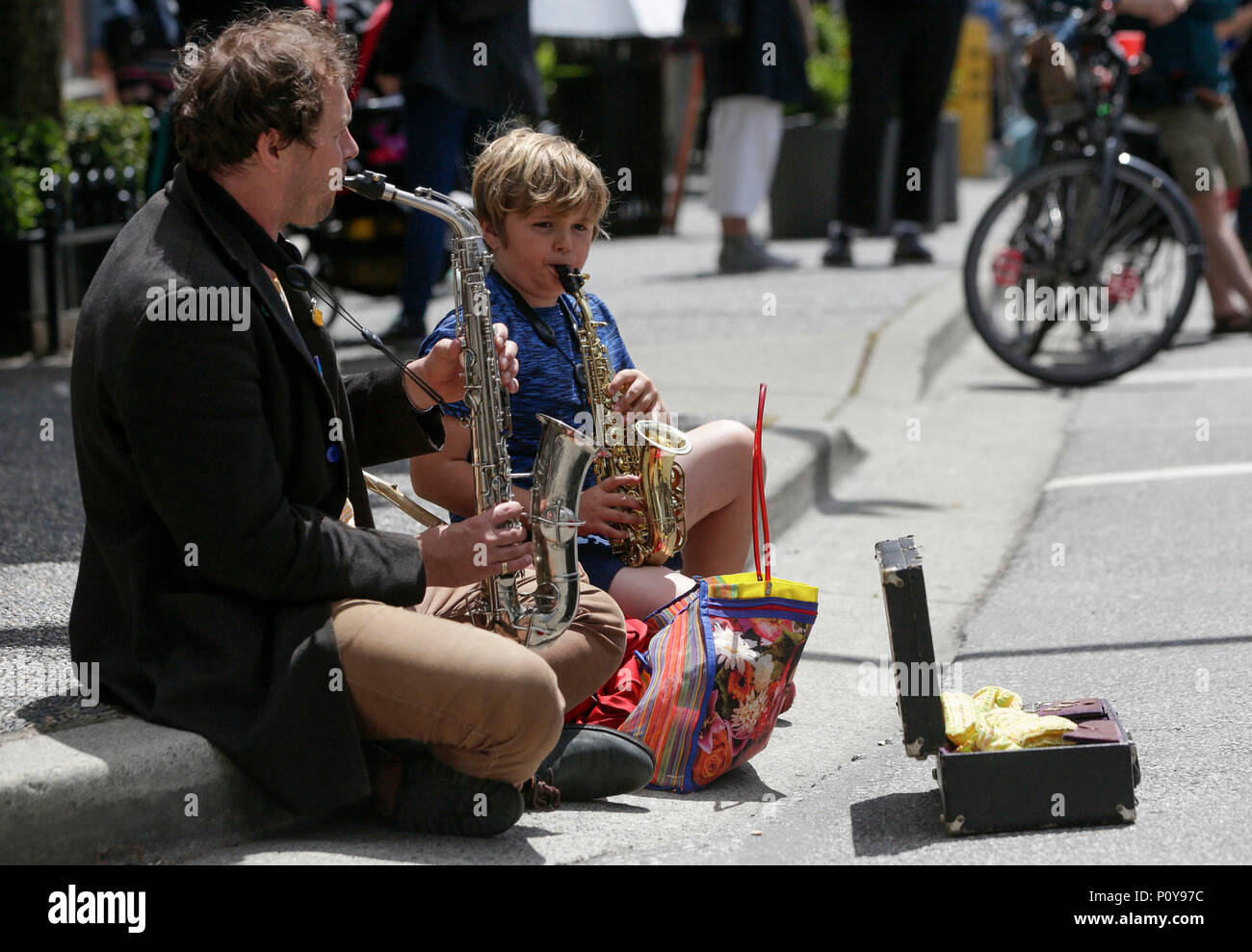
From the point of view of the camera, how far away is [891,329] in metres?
7.68

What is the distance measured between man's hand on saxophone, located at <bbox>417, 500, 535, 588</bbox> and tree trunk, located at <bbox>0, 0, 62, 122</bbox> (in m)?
5.17

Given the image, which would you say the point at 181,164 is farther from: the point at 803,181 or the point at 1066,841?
the point at 803,181

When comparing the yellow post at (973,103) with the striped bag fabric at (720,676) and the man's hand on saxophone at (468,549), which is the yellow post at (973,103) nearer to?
the striped bag fabric at (720,676)

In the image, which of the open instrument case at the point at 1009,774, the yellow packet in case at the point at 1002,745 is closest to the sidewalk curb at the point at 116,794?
the open instrument case at the point at 1009,774

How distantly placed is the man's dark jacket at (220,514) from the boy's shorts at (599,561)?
83 cm

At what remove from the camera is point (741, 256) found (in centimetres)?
948

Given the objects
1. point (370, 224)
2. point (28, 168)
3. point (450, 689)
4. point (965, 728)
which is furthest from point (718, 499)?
point (28, 168)

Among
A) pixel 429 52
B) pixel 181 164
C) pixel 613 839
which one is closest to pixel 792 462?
pixel 429 52

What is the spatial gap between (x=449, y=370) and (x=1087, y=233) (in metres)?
4.47

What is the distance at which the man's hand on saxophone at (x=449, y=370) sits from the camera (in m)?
3.27

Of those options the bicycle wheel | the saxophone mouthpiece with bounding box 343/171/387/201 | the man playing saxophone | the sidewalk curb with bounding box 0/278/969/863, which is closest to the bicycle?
the bicycle wheel

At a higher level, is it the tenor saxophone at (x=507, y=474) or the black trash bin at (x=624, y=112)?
the black trash bin at (x=624, y=112)

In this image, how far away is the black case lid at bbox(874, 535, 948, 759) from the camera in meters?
3.00
